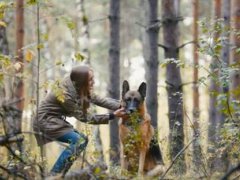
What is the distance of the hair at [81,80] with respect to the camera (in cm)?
809

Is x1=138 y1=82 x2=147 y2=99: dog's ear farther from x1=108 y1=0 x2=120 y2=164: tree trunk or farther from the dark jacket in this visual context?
x1=108 y1=0 x2=120 y2=164: tree trunk

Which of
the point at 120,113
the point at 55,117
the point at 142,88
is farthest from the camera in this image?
the point at 142,88

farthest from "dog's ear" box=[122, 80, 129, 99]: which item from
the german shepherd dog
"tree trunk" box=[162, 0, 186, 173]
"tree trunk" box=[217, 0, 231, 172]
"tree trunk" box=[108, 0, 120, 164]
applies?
"tree trunk" box=[108, 0, 120, 164]

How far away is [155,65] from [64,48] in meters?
30.7

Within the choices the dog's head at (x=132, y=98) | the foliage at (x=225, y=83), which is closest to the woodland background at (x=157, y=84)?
the foliage at (x=225, y=83)

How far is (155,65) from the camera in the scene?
1342 cm

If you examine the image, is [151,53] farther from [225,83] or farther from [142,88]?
[225,83]

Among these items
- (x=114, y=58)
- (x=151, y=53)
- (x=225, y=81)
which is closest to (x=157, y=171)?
(x=225, y=81)

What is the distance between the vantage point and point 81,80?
26.7 feet

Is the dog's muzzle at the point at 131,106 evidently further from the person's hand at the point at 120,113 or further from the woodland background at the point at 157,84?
the woodland background at the point at 157,84

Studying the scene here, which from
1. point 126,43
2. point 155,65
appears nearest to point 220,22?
point 155,65

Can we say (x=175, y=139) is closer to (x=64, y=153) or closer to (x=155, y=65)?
(x=64, y=153)

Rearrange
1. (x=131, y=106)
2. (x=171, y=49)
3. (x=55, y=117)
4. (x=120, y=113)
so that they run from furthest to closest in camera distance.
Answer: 1. (x=171, y=49)
2. (x=131, y=106)
3. (x=55, y=117)
4. (x=120, y=113)

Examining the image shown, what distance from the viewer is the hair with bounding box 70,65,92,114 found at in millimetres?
8094
